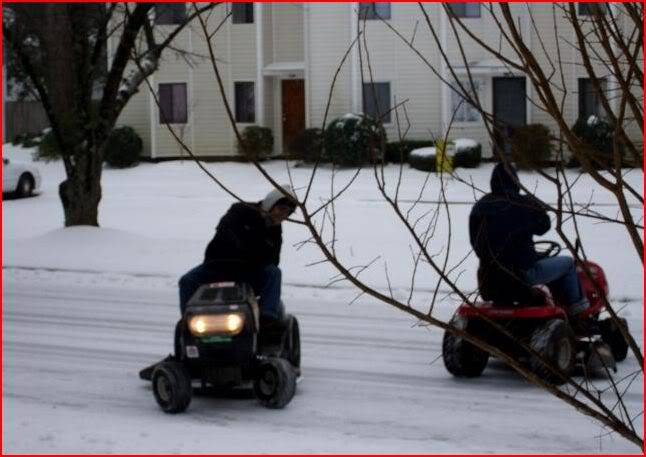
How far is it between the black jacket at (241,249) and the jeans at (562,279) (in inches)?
78.1

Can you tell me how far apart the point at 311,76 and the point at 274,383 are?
31157 mm

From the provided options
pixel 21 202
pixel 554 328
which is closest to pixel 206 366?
pixel 554 328

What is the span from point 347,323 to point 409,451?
564cm

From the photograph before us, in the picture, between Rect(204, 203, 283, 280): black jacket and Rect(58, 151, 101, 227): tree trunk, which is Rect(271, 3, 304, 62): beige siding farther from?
Rect(204, 203, 283, 280): black jacket

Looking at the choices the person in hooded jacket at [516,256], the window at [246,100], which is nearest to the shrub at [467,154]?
the window at [246,100]

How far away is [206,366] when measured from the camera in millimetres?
9055

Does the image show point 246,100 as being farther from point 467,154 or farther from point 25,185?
point 25,185

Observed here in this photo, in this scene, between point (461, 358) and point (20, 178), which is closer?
point (461, 358)

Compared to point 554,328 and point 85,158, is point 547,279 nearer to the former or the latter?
point 554,328

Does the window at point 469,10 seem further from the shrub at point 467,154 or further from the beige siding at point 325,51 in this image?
the shrub at point 467,154

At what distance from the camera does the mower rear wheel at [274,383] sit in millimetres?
9078

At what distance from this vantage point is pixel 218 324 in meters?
8.93

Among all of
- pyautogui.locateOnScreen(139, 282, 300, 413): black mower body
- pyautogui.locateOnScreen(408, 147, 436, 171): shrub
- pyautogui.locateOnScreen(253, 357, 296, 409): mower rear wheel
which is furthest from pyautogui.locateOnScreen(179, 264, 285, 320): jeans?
pyautogui.locateOnScreen(408, 147, 436, 171): shrub

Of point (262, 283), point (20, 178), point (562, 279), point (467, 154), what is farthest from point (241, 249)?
point (467, 154)
